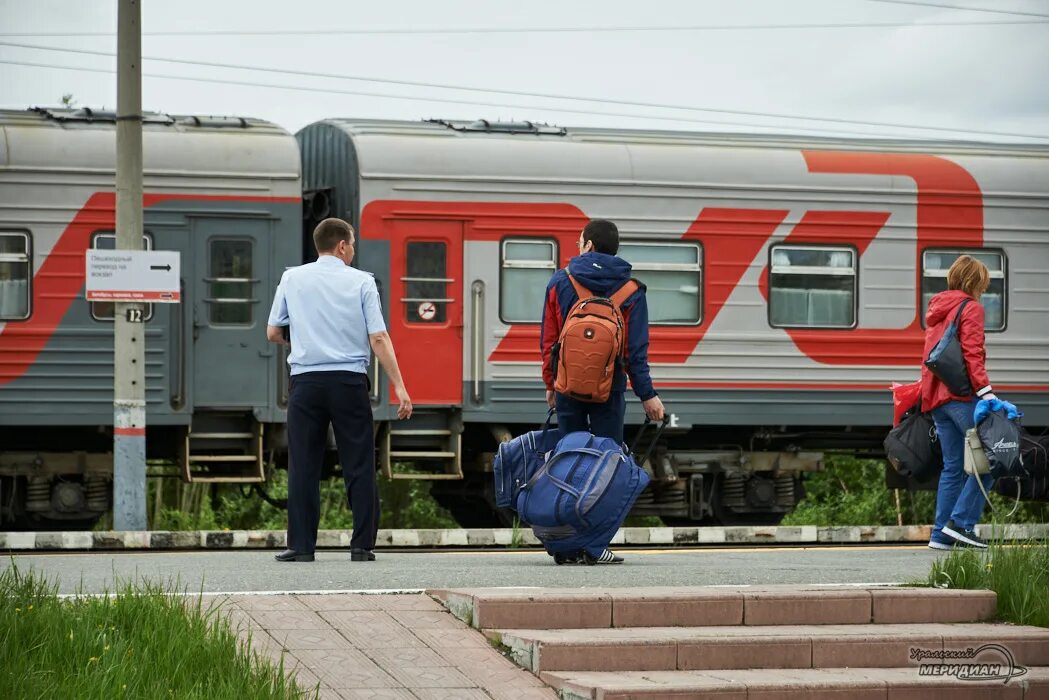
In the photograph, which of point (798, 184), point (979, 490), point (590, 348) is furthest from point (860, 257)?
point (590, 348)

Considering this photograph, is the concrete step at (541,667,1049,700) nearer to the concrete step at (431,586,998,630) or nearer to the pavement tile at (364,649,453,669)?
the pavement tile at (364,649,453,669)

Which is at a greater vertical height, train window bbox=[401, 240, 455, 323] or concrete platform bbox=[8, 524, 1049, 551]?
train window bbox=[401, 240, 455, 323]

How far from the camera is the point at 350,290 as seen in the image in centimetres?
951

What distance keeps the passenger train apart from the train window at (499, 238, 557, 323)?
0.07ft

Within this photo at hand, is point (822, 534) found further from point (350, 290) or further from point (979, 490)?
point (350, 290)

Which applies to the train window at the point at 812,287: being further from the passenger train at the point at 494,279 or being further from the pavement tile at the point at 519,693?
the pavement tile at the point at 519,693

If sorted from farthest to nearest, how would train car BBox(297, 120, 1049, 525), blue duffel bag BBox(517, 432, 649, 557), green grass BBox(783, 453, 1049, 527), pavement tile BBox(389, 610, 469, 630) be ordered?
green grass BBox(783, 453, 1049, 527) → train car BBox(297, 120, 1049, 525) → blue duffel bag BBox(517, 432, 649, 557) → pavement tile BBox(389, 610, 469, 630)

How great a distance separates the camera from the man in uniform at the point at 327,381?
9484 millimetres

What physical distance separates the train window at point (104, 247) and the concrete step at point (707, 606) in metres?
8.26

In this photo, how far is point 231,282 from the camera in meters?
15.3

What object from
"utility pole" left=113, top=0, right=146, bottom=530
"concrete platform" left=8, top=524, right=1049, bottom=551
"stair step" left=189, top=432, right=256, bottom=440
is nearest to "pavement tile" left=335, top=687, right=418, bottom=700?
"concrete platform" left=8, top=524, right=1049, bottom=551

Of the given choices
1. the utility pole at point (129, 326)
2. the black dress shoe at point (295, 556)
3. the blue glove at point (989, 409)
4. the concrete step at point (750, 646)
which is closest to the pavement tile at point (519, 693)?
the concrete step at point (750, 646)

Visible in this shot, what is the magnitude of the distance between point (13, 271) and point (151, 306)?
1181 millimetres

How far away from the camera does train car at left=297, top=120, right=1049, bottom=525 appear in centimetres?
1546
